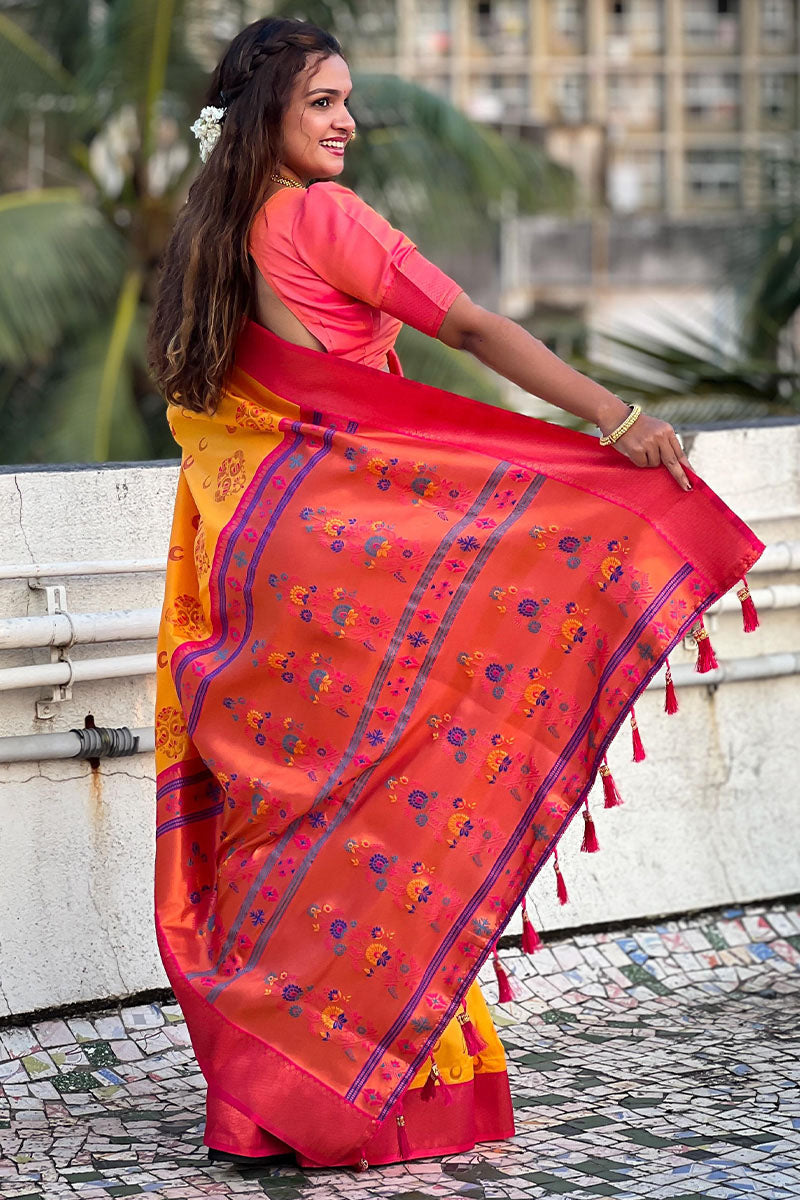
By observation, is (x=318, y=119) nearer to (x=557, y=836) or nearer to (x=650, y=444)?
(x=650, y=444)

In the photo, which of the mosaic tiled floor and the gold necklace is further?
the gold necklace

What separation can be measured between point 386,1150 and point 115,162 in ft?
36.5

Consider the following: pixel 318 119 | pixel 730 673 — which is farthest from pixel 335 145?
pixel 730 673

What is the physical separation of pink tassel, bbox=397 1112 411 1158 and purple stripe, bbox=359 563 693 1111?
3.9 inches

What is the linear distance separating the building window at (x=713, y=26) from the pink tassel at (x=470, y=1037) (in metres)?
61.3

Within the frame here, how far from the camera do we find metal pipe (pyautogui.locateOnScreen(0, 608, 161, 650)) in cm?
355

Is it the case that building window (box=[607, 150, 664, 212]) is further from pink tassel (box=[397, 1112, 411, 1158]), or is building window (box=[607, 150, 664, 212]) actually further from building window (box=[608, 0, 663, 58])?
pink tassel (box=[397, 1112, 411, 1158])

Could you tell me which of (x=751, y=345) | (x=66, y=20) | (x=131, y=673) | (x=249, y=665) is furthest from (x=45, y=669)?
(x=66, y=20)

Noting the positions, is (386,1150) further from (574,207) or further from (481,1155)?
(574,207)

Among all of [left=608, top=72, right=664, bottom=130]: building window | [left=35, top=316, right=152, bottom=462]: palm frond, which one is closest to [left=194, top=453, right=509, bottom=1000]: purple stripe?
[left=35, top=316, right=152, bottom=462]: palm frond

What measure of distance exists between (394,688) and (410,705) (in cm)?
4

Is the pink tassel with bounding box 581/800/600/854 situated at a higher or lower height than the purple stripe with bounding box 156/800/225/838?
lower

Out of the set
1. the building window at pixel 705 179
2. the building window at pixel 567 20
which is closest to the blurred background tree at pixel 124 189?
the building window at pixel 567 20

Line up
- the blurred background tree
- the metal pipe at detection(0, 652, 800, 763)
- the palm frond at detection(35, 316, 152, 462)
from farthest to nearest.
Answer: the blurred background tree
the palm frond at detection(35, 316, 152, 462)
the metal pipe at detection(0, 652, 800, 763)
